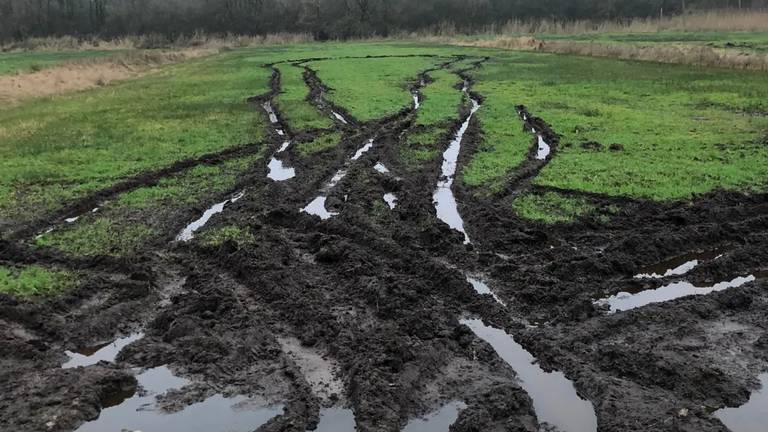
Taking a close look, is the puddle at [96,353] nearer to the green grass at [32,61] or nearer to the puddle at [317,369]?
the puddle at [317,369]

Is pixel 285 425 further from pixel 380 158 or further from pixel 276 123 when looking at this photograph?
pixel 276 123

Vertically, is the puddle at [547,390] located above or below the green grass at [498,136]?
below

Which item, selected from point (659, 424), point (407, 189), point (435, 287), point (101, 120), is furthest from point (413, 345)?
point (101, 120)

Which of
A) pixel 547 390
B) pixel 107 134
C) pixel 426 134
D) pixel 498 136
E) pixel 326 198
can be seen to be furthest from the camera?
pixel 107 134

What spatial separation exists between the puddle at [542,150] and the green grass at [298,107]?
6.37 meters

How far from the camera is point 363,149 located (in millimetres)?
17016

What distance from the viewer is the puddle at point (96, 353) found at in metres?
7.29

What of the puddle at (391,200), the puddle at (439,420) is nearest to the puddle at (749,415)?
the puddle at (439,420)

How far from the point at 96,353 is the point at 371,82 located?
77.7ft

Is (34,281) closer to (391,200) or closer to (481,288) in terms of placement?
(481,288)

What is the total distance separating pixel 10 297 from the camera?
848 cm

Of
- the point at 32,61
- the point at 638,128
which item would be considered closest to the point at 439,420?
the point at 638,128

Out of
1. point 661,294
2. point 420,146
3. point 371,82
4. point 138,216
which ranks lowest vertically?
point 661,294

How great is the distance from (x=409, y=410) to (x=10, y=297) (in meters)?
5.55
